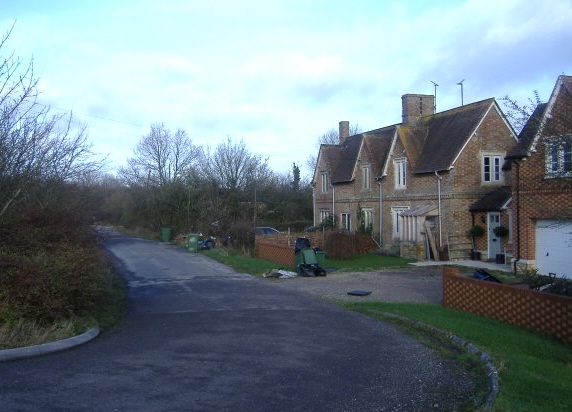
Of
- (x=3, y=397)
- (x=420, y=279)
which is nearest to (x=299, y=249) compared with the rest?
(x=420, y=279)

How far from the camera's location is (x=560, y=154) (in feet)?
32.6

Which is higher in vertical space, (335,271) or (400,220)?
(400,220)

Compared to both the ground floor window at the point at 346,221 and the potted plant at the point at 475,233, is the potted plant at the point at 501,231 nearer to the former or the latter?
the potted plant at the point at 475,233

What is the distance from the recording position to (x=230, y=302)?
16484 mm

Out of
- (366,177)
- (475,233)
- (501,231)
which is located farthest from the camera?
(366,177)

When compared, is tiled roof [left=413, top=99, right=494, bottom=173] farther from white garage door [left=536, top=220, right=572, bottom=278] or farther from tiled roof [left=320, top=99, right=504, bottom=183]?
white garage door [left=536, top=220, right=572, bottom=278]

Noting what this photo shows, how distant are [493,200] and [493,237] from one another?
5.70 ft

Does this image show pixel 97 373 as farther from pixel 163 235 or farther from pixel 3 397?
pixel 163 235

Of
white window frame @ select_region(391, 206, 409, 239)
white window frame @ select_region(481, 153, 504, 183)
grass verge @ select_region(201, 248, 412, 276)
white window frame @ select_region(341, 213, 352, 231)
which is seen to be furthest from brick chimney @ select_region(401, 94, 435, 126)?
grass verge @ select_region(201, 248, 412, 276)

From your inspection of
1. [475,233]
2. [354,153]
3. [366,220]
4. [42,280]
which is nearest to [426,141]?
[366,220]

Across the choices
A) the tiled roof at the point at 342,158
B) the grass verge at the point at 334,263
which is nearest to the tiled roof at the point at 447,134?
the grass verge at the point at 334,263

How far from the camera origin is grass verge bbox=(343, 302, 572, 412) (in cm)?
727

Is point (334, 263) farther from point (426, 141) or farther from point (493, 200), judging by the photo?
point (426, 141)

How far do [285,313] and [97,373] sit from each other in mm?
6832
